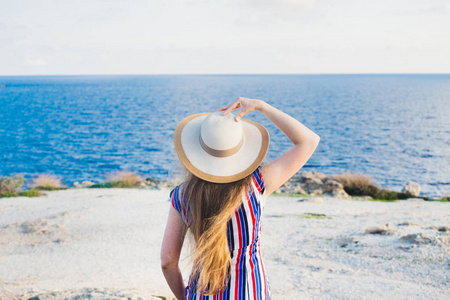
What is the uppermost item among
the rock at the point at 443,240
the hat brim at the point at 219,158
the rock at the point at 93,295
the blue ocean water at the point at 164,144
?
the hat brim at the point at 219,158

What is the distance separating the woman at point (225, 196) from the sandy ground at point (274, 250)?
2499 mm

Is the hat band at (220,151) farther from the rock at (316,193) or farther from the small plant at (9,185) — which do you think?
the small plant at (9,185)

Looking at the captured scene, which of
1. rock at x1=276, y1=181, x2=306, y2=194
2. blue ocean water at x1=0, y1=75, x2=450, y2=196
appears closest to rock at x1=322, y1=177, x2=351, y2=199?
rock at x1=276, y1=181, x2=306, y2=194

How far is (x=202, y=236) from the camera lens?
212 centimetres

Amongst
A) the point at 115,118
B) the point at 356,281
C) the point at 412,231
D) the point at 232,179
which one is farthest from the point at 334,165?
the point at 115,118

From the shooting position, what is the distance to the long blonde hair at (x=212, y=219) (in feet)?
6.93

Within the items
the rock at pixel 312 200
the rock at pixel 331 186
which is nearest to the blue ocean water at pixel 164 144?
the rock at pixel 312 200

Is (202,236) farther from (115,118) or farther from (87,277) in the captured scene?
(115,118)

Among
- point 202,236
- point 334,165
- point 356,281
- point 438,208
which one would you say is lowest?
point 334,165

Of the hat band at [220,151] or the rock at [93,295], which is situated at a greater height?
the hat band at [220,151]

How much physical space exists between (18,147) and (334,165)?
2939 cm

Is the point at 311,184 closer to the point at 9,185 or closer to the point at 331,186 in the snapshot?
the point at 331,186

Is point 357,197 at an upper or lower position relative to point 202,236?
lower

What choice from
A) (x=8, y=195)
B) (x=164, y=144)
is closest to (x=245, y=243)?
(x=8, y=195)
